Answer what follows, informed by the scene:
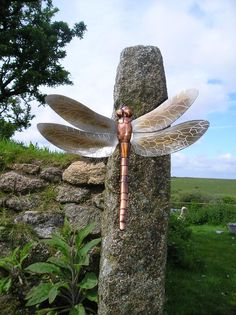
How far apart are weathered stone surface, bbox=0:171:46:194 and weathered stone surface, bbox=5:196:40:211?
0.34 ft

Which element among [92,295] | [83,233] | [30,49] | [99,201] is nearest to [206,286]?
[99,201]

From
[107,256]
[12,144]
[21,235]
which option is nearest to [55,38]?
[12,144]

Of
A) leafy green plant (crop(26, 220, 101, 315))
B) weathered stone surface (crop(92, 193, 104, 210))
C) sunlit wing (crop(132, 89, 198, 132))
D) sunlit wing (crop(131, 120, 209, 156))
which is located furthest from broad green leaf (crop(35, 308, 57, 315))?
sunlit wing (crop(132, 89, 198, 132))

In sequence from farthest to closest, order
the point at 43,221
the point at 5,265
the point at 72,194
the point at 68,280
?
the point at 72,194, the point at 43,221, the point at 5,265, the point at 68,280

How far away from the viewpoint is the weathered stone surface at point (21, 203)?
477 cm

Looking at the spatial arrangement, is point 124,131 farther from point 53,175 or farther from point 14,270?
point 14,270

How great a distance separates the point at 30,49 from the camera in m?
12.7

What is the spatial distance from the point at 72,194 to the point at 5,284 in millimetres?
1128

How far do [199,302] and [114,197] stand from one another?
228 cm

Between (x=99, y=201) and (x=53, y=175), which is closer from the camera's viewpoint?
(x=99, y=201)

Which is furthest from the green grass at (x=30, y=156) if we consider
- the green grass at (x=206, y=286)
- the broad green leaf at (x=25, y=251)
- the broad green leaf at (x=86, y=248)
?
the green grass at (x=206, y=286)

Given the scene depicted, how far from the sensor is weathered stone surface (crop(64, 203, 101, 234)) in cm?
458

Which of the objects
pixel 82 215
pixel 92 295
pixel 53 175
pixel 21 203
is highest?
pixel 53 175

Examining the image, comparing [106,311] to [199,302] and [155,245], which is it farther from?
[199,302]
